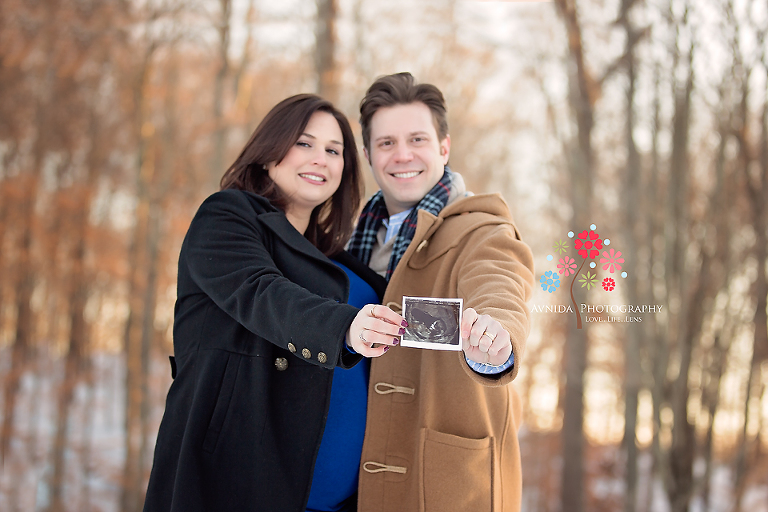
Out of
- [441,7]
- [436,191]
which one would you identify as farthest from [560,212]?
[436,191]

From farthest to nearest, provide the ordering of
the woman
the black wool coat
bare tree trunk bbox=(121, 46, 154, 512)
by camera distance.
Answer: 1. bare tree trunk bbox=(121, 46, 154, 512)
2. the black wool coat
3. the woman

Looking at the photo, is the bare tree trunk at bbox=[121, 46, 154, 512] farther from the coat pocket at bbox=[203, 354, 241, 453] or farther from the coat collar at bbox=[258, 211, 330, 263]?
the coat pocket at bbox=[203, 354, 241, 453]

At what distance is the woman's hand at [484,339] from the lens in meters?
1.24

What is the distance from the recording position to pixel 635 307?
684 centimetres

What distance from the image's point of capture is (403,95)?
2.26 meters

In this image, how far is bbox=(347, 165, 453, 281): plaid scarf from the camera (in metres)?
2.11

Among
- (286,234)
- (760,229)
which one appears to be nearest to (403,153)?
(286,234)

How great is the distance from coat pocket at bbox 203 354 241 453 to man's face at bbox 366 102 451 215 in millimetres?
1008

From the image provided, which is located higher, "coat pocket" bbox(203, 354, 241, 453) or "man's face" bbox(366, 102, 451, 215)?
"man's face" bbox(366, 102, 451, 215)

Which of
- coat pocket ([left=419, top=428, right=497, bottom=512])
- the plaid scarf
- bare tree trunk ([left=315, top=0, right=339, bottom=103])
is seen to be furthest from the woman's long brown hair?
bare tree trunk ([left=315, top=0, right=339, bottom=103])

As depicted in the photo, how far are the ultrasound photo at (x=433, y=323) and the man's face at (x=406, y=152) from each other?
100 centimetres

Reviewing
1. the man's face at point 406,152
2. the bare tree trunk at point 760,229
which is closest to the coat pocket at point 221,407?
the man's face at point 406,152

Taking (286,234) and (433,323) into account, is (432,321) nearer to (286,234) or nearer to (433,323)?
(433,323)

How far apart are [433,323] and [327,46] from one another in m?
4.79
